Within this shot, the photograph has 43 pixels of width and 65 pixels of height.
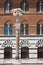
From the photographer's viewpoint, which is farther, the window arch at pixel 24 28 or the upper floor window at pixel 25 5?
the upper floor window at pixel 25 5

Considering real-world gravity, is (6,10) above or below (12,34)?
above

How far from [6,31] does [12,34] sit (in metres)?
0.52

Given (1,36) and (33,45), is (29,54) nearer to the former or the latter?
(33,45)

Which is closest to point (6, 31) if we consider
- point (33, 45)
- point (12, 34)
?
point (12, 34)

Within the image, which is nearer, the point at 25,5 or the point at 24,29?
the point at 24,29

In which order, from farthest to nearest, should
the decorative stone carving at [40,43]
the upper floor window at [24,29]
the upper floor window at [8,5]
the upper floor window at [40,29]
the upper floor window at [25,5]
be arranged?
the upper floor window at [8,5] → the upper floor window at [25,5] → the upper floor window at [24,29] → the upper floor window at [40,29] → the decorative stone carving at [40,43]

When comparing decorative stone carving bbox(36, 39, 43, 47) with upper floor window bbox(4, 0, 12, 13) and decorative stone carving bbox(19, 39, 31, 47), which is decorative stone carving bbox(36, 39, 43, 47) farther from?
upper floor window bbox(4, 0, 12, 13)

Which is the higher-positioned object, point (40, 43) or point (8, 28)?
point (8, 28)

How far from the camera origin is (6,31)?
27.8 metres

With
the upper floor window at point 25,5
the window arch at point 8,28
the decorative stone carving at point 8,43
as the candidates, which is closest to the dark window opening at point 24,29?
the window arch at point 8,28

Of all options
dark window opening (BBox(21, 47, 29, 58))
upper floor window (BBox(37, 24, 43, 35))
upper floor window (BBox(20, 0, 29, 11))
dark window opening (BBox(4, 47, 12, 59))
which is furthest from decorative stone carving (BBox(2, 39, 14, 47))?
upper floor window (BBox(20, 0, 29, 11))

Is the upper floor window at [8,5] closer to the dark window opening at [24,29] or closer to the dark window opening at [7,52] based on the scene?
the dark window opening at [24,29]

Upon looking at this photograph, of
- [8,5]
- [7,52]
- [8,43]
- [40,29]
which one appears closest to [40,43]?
[40,29]

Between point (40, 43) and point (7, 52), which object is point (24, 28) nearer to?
point (40, 43)
